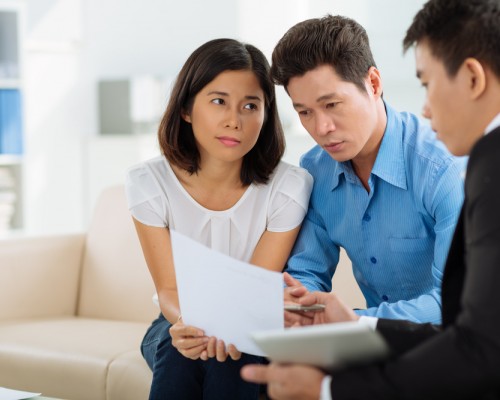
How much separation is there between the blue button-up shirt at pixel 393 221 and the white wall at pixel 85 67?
10.2 ft

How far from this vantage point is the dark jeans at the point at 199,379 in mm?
1799

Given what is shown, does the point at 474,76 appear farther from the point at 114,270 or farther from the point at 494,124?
the point at 114,270

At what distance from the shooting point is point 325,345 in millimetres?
1135

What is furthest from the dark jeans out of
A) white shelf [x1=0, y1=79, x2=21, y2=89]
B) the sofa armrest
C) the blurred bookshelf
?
white shelf [x1=0, y1=79, x2=21, y2=89]

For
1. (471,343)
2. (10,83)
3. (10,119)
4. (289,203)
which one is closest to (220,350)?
(289,203)

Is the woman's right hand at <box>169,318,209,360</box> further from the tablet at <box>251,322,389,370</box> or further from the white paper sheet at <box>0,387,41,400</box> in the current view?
the tablet at <box>251,322,389,370</box>

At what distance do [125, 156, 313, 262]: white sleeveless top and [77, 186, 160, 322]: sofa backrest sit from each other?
2.29ft

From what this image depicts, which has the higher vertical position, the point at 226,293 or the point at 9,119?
the point at 9,119

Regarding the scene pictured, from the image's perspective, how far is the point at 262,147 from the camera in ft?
6.75

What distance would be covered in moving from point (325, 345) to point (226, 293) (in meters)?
0.34

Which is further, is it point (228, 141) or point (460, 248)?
point (228, 141)

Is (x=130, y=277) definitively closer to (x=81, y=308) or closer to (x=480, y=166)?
(x=81, y=308)

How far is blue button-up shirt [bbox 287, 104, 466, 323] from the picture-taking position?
1746 millimetres

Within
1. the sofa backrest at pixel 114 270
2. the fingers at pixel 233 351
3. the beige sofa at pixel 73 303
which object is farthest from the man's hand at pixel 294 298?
the sofa backrest at pixel 114 270
